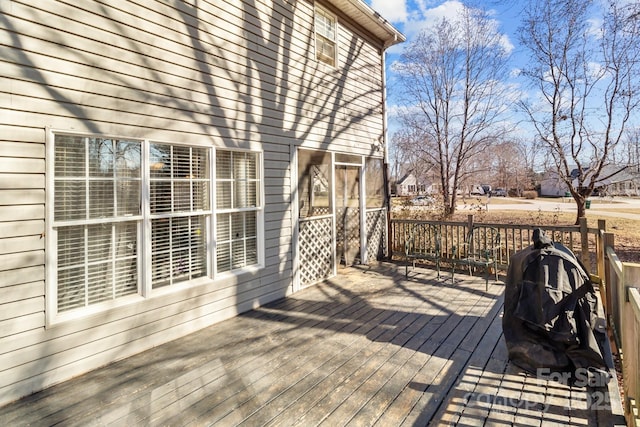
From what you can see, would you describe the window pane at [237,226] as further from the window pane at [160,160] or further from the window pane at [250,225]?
the window pane at [160,160]

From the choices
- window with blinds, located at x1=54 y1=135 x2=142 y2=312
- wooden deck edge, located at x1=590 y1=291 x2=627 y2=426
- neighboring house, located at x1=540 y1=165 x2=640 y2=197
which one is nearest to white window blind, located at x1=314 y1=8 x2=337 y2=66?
window with blinds, located at x1=54 y1=135 x2=142 y2=312

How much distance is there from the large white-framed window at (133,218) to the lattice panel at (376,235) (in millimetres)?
3351

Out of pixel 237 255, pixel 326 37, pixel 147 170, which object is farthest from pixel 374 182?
pixel 147 170

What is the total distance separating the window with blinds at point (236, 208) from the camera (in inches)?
153

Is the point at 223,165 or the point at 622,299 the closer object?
the point at 622,299

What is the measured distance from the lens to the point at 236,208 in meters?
4.07

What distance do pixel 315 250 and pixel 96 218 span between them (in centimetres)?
323

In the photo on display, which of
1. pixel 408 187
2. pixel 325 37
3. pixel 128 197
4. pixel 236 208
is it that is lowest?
pixel 236 208

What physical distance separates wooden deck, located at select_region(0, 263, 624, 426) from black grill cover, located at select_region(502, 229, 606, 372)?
191 millimetres

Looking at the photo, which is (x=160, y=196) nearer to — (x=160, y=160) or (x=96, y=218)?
(x=160, y=160)

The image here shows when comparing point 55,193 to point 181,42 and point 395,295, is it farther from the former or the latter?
point 395,295

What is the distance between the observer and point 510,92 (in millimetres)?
9797

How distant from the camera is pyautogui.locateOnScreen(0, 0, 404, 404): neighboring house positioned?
2.45m

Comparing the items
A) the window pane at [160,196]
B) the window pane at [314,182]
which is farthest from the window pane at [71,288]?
the window pane at [314,182]
